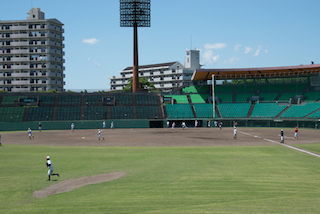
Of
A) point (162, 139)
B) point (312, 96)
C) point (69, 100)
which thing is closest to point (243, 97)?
point (312, 96)

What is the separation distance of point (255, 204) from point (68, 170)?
13.7 metres

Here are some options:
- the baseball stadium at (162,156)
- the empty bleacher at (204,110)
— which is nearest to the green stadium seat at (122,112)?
the baseball stadium at (162,156)

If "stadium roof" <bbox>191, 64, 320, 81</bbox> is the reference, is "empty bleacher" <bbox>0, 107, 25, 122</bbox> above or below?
below

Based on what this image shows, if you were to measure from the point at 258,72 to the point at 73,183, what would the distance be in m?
70.0

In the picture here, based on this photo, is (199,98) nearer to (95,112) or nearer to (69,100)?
(95,112)

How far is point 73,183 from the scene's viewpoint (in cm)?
1759

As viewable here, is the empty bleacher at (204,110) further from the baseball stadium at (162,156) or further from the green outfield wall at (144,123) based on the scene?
the green outfield wall at (144,123)

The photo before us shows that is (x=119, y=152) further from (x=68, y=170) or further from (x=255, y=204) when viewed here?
(x=255, y=204)

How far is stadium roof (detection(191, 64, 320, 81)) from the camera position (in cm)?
7194

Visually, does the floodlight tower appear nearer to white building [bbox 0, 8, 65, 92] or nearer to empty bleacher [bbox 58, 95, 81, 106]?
empty bleacher [bbox 58, 95, 81, 106]

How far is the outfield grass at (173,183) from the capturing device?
43.8 feet

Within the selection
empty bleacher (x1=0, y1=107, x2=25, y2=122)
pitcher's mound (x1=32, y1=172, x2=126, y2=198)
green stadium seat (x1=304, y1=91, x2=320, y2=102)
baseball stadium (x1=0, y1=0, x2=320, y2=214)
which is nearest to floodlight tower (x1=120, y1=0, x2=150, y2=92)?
baseball stadium (x1=0, y1=0, x2=320, y2=214)

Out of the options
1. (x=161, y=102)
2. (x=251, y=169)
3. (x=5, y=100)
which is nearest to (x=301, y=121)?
(x=161, y=102)

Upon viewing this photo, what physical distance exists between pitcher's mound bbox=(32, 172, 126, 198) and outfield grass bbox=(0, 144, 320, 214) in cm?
59
